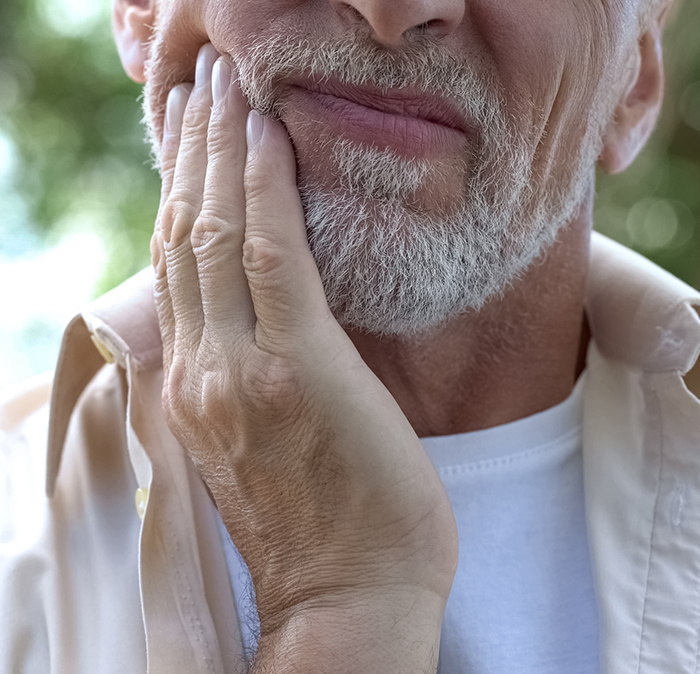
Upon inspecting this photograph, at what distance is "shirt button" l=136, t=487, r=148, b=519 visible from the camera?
0.96 m

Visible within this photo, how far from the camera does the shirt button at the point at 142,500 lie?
0.96 m

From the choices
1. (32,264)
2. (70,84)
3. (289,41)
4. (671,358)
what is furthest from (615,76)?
(70,84)

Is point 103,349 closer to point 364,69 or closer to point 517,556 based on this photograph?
point 364,69

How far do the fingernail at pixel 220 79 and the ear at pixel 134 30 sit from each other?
32cm

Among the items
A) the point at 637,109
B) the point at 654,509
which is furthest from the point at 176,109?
the point at 654,509

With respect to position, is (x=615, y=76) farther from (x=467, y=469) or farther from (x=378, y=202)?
(x=467, y=469)

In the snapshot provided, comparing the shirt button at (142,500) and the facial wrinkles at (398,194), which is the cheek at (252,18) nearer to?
the facial wrinkles at (398,194)

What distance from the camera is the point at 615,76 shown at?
1.17 metres

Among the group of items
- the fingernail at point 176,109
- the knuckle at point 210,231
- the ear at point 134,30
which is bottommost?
the knuckle at point 210,231

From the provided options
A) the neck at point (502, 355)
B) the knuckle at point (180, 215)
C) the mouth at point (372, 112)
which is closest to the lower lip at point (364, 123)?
the mouth at point (372, 112)

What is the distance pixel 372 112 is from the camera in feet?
3.01

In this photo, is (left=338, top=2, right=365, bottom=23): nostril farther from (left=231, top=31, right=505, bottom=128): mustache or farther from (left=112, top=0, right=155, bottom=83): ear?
(left=112, top=0, right=155, bottom=83): ear

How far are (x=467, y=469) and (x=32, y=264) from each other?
4.35 meters

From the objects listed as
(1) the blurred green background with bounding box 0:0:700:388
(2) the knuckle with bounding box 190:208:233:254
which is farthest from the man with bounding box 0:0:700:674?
(1) the blurred green background with bounding box 0:0:700:388
